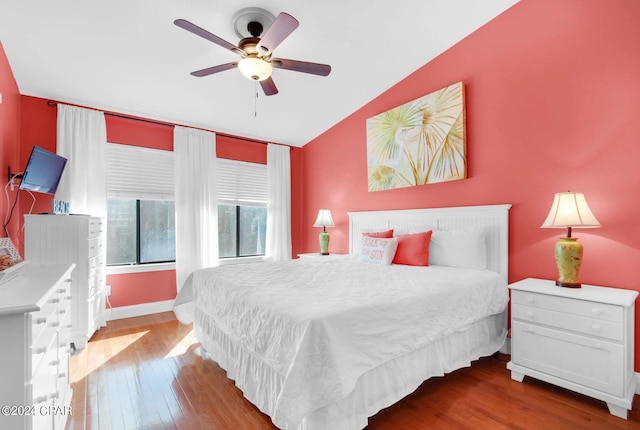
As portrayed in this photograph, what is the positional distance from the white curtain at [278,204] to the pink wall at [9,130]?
2.92 m

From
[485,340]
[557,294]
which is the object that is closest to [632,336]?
[557,294]

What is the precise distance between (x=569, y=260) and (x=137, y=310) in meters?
4.49

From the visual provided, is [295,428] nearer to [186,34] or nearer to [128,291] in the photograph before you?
[186,34]

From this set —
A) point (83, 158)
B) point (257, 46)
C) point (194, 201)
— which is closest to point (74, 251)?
point (83, 158)

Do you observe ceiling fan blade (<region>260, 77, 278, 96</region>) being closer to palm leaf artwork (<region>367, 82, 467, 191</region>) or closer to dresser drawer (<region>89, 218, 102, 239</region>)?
palm leaf artwork (<region>367, 82, 467, 191</region>)

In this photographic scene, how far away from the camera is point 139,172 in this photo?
3920mm

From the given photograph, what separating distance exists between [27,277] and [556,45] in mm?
3938

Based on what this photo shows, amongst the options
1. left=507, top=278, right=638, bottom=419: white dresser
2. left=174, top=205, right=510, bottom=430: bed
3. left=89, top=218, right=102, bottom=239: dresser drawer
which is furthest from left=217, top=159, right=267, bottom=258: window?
left=507, top=278, right=638, bottom=419: white dresser

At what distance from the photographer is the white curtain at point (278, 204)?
5008 millimetres

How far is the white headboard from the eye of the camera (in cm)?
279

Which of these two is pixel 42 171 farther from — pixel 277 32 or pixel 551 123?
pixel 551 123

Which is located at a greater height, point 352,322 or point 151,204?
point 151,204

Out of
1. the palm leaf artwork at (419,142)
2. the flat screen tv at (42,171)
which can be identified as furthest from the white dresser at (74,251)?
the palm leaf artwork at (419,142)

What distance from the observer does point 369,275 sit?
2566 millimetres
